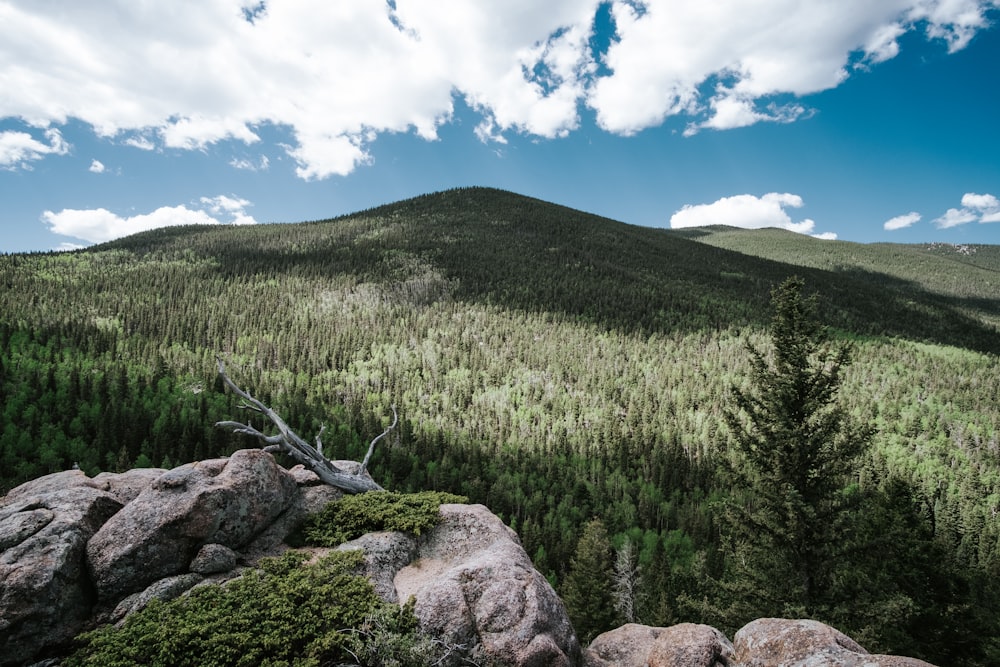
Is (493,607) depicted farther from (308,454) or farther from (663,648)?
(308,454)

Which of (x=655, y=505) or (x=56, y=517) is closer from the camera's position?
(x=56, y=517)

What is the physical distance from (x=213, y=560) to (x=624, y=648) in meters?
9.89

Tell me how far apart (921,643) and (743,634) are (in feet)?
60.4

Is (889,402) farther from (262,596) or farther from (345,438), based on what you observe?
(262,596)

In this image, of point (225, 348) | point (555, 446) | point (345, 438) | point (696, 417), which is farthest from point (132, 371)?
point (696, 417)

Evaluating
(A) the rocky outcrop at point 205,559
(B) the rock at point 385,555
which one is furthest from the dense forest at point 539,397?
(B) the rock at point 385,555

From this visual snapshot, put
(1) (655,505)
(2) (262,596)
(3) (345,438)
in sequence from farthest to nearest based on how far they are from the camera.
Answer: (3) (345,438) < (1) (655,505) < (2) (262,596)

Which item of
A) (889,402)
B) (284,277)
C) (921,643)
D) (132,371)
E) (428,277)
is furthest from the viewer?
(428,277)

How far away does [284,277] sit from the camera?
539 ft

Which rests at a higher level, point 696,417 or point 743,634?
point 743,634

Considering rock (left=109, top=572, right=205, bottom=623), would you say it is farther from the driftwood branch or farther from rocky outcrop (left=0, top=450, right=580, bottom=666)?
the driftwood branch

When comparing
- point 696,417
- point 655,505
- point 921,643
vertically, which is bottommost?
point 655,505

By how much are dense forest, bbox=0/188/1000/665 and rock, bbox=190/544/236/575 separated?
15.6 m

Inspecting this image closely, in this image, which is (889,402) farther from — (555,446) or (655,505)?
(555,446)
